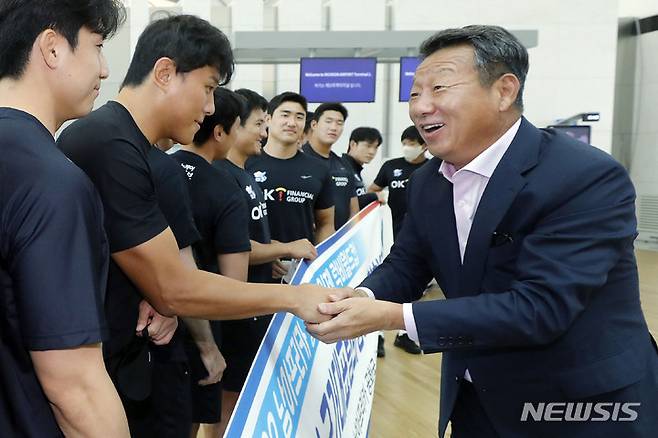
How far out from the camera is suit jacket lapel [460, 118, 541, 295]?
129 centimetres

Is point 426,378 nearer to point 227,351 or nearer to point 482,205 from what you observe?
point 227,351

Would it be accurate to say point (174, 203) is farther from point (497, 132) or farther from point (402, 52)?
point (402, 52)

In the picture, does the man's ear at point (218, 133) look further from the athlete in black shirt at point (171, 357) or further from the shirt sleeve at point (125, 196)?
the shirt sleeve at point (125, 196)

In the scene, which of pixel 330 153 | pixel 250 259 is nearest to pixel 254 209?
pixel 250 259

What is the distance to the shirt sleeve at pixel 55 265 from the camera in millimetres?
854

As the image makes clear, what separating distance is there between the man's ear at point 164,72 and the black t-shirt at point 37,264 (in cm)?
55

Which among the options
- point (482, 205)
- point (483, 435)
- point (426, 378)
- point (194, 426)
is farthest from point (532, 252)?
point (426, 378)

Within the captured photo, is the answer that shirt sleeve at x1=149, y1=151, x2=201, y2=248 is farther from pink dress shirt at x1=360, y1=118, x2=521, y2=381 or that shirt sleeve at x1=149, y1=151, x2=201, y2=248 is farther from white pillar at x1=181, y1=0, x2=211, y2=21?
white pillar at x1=181, y1=0, x2=211, y2=21

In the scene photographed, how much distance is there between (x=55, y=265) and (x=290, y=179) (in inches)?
103

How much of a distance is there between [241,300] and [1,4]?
0.82 metres

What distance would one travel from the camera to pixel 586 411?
1.30m

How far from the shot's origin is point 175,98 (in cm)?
146

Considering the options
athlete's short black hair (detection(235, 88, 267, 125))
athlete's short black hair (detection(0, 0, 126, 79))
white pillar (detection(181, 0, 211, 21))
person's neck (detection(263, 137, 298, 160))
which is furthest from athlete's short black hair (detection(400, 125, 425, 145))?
athlete's short black hair (detection(0, 0, 126, 79))

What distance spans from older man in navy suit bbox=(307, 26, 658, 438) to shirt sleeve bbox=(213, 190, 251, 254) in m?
0.74
